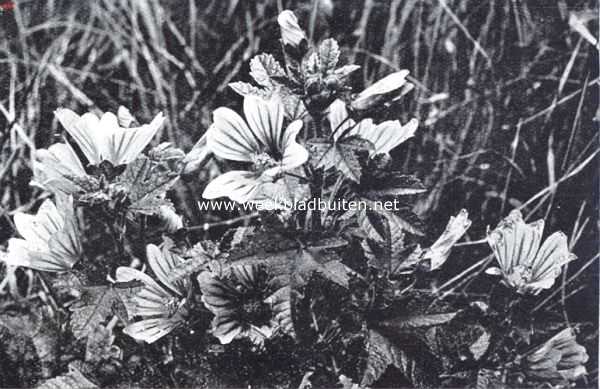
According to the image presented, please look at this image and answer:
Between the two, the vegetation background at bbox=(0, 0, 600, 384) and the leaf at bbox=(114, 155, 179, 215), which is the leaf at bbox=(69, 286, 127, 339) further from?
the vegetation background at bbox=(0, 0, 600, 384)

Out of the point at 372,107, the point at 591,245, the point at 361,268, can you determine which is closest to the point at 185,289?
the point at 361,268

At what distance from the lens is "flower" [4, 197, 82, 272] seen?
3.54 ft

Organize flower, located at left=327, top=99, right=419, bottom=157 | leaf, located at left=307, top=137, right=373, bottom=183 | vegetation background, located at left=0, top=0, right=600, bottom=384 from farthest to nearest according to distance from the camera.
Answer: vegetation background, located at left=0, top=0, right=600, bottom=384
flower, located at left=327, top=99, right=419, bottom=157
leaf, located at left=307, top=137, right=373, bottom=183

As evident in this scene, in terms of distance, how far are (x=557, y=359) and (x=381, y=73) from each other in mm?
547

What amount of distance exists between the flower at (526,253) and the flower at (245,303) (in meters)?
0.30

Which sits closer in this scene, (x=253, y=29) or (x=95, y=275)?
(x=95, y=275)

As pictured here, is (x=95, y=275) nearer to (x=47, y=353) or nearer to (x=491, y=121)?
(x=47, y=353)

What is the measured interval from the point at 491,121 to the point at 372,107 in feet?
1.66

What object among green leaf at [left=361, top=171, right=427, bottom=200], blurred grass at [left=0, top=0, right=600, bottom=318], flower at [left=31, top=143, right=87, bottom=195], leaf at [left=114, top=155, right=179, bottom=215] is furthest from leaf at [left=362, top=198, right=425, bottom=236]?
blurred grass at [left=0, top=0, right=600, bottom=318]

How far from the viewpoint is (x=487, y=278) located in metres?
1.50

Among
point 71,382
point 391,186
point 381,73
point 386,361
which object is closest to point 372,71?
point 381,73

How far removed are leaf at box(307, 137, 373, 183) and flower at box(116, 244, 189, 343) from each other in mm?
232

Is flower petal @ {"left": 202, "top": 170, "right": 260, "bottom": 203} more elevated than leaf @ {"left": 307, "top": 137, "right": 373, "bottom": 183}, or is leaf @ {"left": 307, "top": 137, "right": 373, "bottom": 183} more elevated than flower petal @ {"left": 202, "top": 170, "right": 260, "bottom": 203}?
leaf @ {"left": 307, "top": 137, "right": 373, "bottom": 183}

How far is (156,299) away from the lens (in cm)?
111
